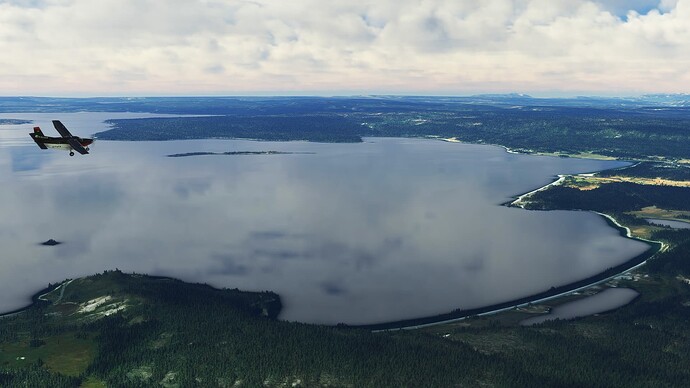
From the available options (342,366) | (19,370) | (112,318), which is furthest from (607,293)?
(19,370)

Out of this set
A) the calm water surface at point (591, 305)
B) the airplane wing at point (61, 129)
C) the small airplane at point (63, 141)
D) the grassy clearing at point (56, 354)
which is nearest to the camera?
the airplane wing at point (61, 129)

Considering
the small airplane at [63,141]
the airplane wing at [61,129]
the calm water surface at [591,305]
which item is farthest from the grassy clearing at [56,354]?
the calm water surface at [591,305]

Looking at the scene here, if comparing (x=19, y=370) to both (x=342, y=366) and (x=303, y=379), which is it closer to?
(x=303, y=379)

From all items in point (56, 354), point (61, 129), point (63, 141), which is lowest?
point (56, 354)

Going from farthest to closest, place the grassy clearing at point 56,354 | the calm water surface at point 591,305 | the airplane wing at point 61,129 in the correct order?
the calm water surface at point 591,305 → the grassy clearing at point 56,354 → the airplane wing at point 61,129

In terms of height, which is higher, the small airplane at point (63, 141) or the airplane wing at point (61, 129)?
the airplane wing at point (61, 129)

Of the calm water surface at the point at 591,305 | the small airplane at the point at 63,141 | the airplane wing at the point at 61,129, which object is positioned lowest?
the calm water surface at the point at 591,305

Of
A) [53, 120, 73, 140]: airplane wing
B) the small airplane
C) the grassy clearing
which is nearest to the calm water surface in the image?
the grassy clearing

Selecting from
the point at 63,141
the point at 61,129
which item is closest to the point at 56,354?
the point at 63,141

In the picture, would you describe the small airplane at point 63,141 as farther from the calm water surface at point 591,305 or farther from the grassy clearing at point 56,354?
the calm water surface at point 591,305

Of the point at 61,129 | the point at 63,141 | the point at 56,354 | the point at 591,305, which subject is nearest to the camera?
the point at 61,129

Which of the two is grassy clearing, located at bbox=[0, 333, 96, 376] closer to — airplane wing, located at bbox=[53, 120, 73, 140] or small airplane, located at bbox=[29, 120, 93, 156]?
small airplane, located at bbox=[29, 120, 93, 156]

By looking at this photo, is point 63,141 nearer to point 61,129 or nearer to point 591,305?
point 61,129
